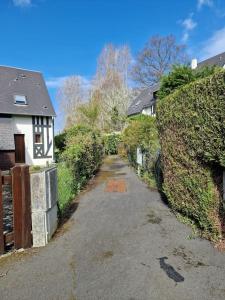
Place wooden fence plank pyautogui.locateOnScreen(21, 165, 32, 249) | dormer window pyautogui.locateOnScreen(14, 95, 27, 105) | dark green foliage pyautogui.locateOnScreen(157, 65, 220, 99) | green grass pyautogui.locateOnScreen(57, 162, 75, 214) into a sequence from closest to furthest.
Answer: wooden fence plank pyautogui.locateOnScreen(21, 165, 32, 249)
green grass pyautogui.locateOnScreen(57, 162, 75, 214)
dark green foliage pyautogui.locateOnScreen(157, 65, 220, 99)
dormer window pyautogui.locateOnScreen(14, 95, 27, 105)

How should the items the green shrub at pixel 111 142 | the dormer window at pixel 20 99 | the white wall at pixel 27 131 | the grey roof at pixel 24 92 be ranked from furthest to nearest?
1. the green shrub at pixel 111 142
2. the dormer window at pixel 20 99
3. the white wall at pixel 27 131
4. the grey roof at pixel 24 92

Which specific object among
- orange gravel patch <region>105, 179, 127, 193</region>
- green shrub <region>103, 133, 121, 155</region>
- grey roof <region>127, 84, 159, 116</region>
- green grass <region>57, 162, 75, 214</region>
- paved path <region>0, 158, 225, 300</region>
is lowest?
paved path <region>0, 158, 225, 300</region>

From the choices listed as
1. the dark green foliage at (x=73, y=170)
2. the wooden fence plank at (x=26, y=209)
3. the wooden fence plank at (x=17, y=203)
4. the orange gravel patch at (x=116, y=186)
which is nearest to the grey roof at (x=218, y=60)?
the orange gravel patch at (x=116, y=186)

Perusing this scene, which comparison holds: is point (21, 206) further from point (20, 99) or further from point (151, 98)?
point (151, 98)

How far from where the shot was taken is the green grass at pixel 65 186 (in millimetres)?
7122

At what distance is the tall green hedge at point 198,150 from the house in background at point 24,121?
16475 mm

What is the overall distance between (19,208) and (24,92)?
65.5 ft

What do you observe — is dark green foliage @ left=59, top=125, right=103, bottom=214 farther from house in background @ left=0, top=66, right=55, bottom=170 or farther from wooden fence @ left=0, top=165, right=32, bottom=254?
house in background @ left=0, top=66, right=55, bottom=170

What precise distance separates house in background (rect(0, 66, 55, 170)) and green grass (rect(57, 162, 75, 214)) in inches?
512

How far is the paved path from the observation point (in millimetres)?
3234

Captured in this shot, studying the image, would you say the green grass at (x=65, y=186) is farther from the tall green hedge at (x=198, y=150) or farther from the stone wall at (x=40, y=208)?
the tall green hedge at (x=198, y=150)

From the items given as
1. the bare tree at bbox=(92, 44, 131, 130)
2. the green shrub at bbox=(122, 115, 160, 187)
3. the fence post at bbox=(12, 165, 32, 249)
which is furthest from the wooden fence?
the bare tree at bbox=(92, 44, 131, 130)

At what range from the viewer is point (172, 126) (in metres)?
6.08

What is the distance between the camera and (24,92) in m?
22.5
